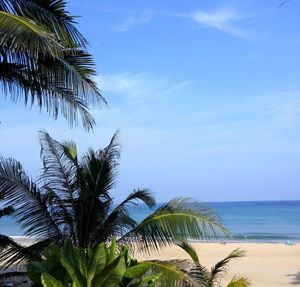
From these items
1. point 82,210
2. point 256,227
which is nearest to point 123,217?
point 82,210

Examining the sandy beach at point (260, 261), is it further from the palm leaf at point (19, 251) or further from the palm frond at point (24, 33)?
the palm frond at point (24, 33)

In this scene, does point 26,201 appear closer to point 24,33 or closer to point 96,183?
point 96,183

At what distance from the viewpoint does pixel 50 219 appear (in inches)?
301

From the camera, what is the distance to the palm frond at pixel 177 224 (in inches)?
276

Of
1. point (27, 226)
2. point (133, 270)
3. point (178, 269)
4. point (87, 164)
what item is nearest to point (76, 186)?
point (87, 164)

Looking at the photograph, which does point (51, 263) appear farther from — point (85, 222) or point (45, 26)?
point (45, 26)

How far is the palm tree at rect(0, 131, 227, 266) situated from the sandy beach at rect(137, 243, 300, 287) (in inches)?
197

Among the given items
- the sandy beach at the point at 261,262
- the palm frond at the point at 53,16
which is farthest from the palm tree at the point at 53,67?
the sandy beach at the point at 261,262

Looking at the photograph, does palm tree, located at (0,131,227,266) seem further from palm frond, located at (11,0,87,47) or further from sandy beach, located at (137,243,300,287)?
sandy beach, located at (137,243,300,287)

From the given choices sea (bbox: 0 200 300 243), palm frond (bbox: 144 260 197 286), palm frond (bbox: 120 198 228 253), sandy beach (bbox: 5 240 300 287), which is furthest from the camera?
sea (bbox: 0 200 300 243)

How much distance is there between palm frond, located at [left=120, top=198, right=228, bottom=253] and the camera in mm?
7012

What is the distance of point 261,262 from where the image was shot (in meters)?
21.3

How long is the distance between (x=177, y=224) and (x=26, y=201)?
90.5 inches

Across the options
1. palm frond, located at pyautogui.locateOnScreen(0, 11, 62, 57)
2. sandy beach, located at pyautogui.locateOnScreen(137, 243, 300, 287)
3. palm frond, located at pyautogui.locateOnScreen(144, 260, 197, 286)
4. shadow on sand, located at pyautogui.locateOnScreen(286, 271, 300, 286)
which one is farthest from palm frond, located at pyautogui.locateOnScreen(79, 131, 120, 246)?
shadow on sand, located at pyautogui.locateOnScreen(286, 271, 300, 286)
